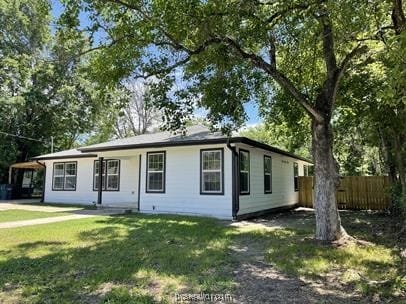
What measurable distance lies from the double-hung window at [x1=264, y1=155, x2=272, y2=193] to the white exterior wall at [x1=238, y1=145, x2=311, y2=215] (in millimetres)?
Result: 216

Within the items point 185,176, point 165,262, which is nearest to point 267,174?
point 185,176

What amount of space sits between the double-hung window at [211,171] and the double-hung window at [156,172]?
1.81 m

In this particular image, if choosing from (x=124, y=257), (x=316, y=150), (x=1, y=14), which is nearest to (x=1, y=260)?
(x=124, y=257)

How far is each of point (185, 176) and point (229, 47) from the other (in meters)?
6.14

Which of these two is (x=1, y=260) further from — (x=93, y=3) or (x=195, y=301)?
(x=93, y=3)

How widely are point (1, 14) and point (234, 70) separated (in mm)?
22601

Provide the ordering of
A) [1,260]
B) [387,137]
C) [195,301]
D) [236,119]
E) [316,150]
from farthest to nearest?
[387,137] → [236,119] → [316,150] → [1,260] → [195,301]

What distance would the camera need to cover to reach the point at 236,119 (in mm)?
10422

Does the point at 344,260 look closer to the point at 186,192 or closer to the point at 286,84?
the point at 286,84

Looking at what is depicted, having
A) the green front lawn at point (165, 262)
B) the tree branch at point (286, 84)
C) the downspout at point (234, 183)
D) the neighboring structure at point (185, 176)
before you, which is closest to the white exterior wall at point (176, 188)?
the neighboring structure at point (185, 176)

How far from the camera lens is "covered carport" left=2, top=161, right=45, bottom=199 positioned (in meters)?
23.0

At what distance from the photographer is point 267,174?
1512cm

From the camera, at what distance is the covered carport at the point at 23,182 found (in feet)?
75.5

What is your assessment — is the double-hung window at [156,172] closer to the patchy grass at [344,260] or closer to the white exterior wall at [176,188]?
the white exterior wall at [176,188]
